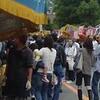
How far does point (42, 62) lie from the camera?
1194cm

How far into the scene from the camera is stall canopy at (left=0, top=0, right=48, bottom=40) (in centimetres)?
725

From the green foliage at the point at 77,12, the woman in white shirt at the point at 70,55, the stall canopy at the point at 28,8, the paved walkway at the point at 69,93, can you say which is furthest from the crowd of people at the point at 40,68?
the green foliage at the point at 77,12

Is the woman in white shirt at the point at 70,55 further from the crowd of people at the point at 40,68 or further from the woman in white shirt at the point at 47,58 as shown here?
the woman in white shirt at the point at 47,58

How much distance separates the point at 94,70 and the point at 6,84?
183 inches

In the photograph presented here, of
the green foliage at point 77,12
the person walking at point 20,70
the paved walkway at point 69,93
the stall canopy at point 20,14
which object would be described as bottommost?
the paved walkway at point 69,93

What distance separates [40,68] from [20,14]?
425 cm

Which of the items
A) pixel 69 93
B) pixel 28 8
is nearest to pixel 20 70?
pixel 28 8

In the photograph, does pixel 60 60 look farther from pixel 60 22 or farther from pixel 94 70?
pixel 60 22

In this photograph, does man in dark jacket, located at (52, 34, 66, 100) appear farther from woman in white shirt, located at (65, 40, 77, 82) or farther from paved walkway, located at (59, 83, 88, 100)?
woman in white shirt, located at (65, 40, 77, 82)

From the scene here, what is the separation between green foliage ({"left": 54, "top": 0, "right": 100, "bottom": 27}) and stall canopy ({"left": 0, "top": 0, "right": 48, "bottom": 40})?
50.7 m

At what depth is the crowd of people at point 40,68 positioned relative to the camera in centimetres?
908

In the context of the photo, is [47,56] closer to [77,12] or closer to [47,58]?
[47,58]

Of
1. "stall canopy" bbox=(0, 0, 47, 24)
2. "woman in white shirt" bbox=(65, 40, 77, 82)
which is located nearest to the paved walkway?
"woman in white shirt" bbox=(65, 40, 77, 82)

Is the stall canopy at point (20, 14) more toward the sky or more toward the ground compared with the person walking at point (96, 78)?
more toward the sky
